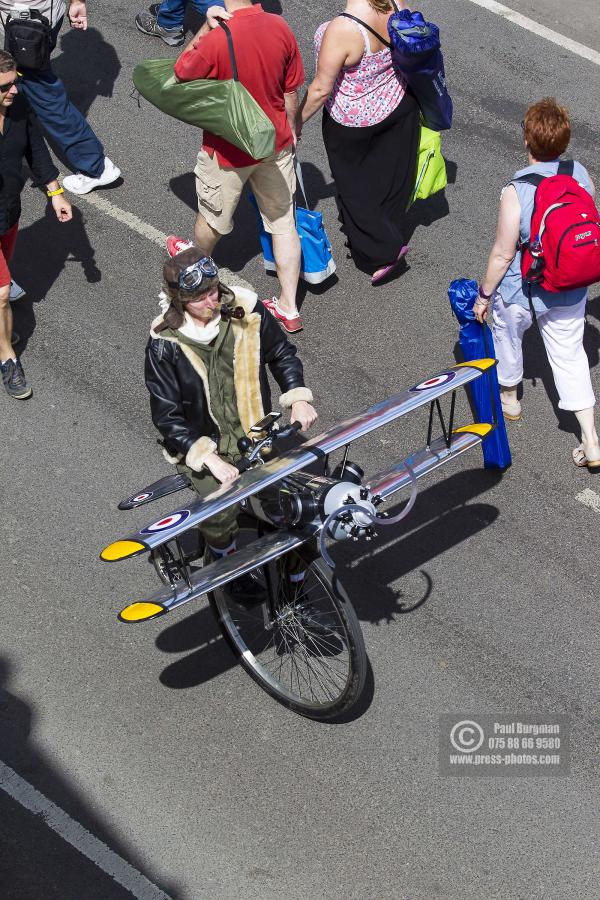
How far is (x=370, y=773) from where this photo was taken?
5.29 metres

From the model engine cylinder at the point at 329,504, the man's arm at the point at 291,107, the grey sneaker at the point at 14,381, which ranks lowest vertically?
the grey sneaker at the point at 14,381

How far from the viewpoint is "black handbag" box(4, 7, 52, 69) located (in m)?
7.71

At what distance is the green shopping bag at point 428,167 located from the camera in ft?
25.0

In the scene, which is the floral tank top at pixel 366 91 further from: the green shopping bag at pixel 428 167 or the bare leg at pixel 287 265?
the bare leg at pixel 287 265

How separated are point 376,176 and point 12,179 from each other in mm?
2366

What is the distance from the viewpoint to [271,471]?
4484 mm

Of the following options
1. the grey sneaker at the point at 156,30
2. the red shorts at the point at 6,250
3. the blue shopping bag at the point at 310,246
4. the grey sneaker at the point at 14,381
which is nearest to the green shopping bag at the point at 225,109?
the blue shopping bag at the point at 310,246

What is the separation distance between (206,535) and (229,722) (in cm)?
97

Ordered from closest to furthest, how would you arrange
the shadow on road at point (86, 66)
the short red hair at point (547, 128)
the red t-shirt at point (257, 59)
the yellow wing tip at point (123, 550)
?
the yellow wing tip at point (123, 550), the short red hair at point (547, 128), the red t-shirt at point (257, 59), the shadow on road at point (86, 66)

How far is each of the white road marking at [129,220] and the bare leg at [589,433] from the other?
8.97ft

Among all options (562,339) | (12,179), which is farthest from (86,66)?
(562,339)

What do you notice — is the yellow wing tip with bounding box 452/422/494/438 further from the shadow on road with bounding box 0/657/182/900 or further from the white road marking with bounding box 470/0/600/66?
the white road marking with bounding box 470/0/600/66

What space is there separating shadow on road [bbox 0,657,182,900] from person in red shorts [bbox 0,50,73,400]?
2497 millimetres

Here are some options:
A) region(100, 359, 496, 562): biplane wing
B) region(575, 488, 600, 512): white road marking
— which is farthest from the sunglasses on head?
region(575, 488, 600, 512): white road marking
